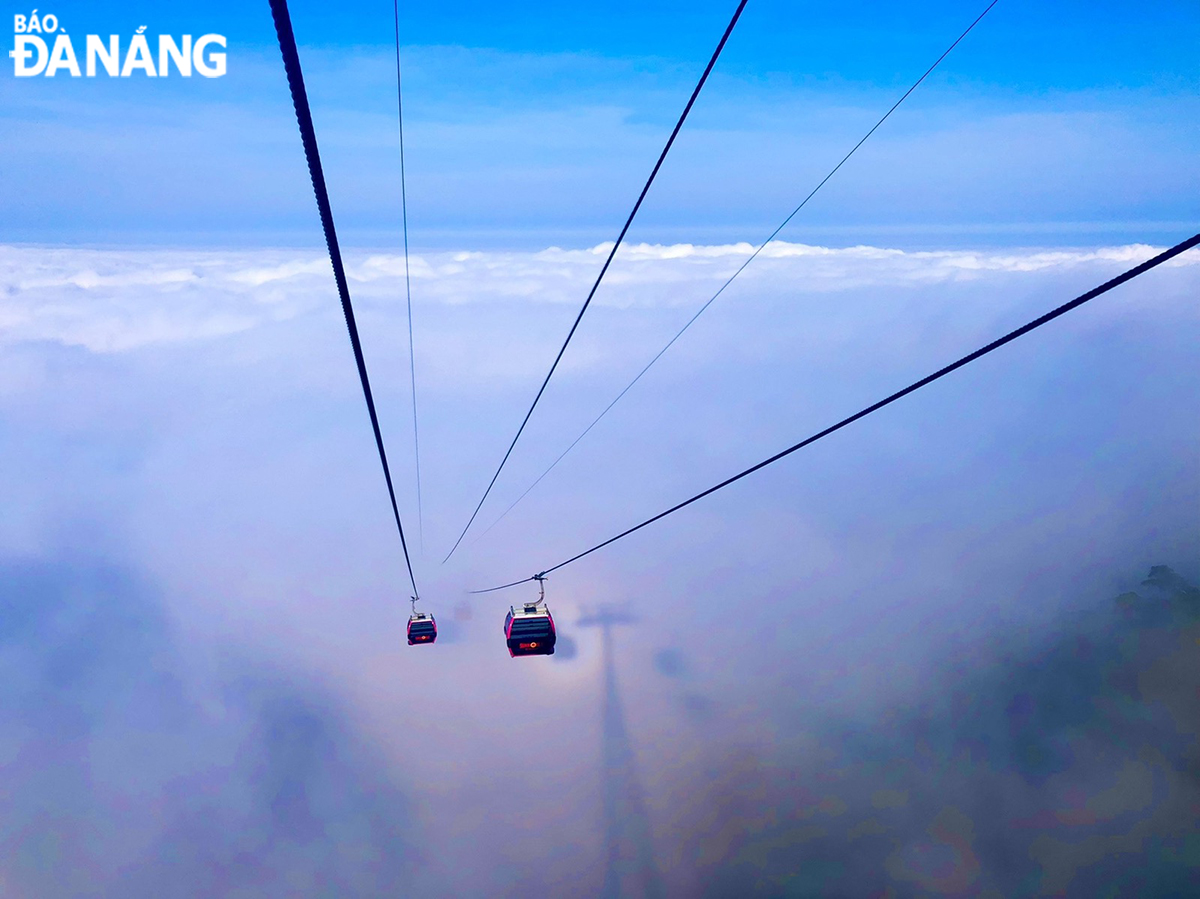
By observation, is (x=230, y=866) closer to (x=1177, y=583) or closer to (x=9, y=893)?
(x=9, y=893)

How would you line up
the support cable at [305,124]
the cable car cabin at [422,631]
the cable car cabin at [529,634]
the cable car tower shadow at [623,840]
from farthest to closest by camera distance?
the cable car tower shadow at [623,840]
the cable car cabin at [422,631]
the cable car cabin at [529,634]
the support cable at [305,124]

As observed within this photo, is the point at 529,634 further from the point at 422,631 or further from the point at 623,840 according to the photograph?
the point at 623,840

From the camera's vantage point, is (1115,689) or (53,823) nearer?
(1115,689)

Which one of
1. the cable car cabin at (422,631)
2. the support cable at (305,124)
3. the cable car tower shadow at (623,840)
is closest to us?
the support cable at (305,124)

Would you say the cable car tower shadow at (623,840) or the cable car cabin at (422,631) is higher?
the cable car cabin at (422,631)

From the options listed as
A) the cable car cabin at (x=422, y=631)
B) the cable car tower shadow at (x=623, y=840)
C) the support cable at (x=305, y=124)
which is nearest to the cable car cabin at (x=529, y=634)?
the cable car cabin at (x=422, y=631)

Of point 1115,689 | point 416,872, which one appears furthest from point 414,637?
point 1115,689

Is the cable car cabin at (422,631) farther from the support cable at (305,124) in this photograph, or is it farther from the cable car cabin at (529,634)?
the support cable at (305,124)

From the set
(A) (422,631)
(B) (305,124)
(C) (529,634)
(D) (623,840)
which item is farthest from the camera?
(D) (623,840)

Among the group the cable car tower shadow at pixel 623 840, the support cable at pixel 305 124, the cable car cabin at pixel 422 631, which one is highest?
the support cable at pixel 305 124

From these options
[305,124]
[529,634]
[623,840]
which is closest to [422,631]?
[529,634]

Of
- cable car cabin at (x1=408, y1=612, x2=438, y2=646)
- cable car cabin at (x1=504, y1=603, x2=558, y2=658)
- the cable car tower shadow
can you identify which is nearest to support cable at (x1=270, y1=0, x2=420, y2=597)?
cable car cabin at (x1=504, y1=603, x2=558, y2=658)
